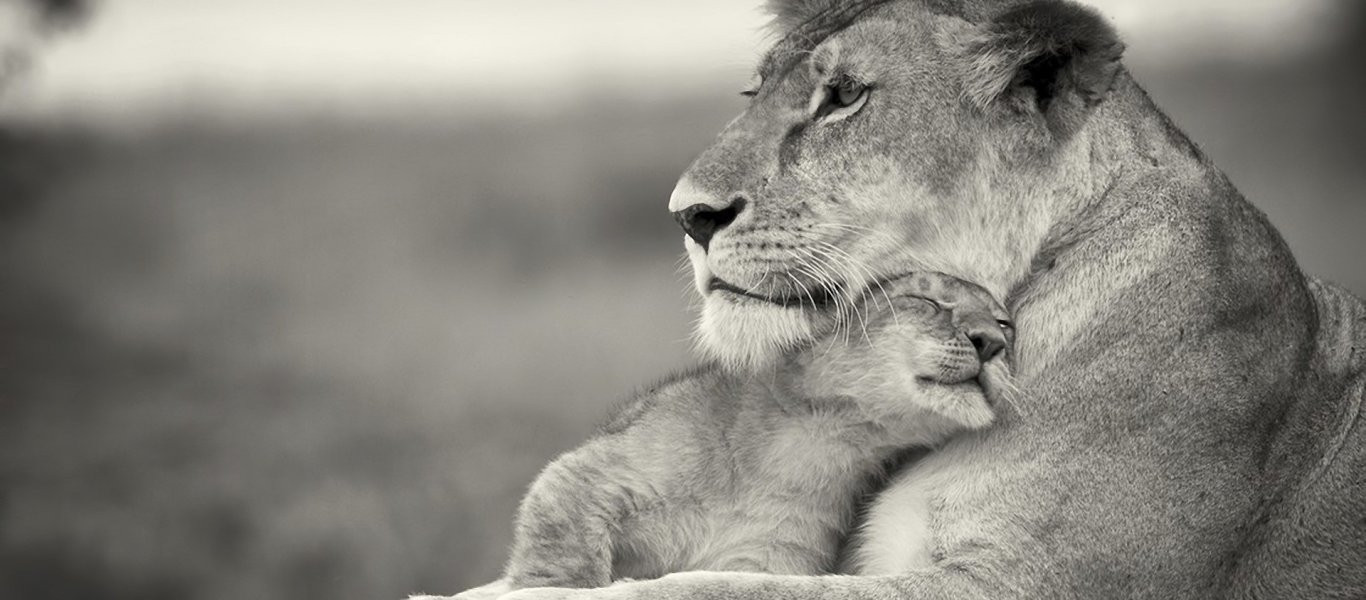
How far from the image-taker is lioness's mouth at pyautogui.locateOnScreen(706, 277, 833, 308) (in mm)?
→ 3975

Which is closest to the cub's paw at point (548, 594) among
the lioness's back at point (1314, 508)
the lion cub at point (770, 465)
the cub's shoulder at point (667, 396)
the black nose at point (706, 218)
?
the lion cub at point (770, 465)

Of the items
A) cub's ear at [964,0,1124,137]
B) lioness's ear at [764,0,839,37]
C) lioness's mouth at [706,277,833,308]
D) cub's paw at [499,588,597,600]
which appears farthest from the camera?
lioness's ear at [764,0,839,37]

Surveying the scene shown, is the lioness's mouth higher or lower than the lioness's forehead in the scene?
lower

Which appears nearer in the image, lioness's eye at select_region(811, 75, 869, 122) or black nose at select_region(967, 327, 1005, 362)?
black nose at select_region(967, 327, 1005, 362)

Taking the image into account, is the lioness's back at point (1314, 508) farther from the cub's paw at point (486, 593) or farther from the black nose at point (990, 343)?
the cub's paw at point (486, 593)

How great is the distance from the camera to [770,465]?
4.00m

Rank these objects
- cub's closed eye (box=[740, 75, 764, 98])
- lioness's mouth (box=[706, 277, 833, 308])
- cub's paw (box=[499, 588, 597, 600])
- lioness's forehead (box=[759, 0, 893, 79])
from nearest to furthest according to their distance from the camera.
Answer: cub's paw (box=[499, 588, 597, 600]), lioness's mouth (box=[706, 277, 833, 308]), lioness's forehead (box=[759, 0, 893, 79]), cub's closed eye (box=[740, 75, 764, 98])

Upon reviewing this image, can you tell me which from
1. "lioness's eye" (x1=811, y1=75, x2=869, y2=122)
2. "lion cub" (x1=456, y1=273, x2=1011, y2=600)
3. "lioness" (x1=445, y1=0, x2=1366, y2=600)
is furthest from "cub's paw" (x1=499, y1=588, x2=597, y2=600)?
"lioness's eye" (x1=811, y1=75, x2=869, y2=122)

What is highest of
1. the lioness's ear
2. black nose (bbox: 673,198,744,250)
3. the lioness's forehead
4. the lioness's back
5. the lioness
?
the lioness's ear

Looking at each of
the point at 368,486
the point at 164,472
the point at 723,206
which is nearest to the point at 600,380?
the point at 368,486

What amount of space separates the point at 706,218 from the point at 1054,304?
0.85 metres

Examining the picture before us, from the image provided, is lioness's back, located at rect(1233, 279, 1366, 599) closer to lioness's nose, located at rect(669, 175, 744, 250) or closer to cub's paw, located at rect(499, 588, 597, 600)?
lioness's nose, located at rect(669, 175, 744, 250)

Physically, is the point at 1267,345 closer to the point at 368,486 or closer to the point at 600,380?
the point at 600,380

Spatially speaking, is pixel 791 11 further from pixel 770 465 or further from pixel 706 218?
pixel 770 465
